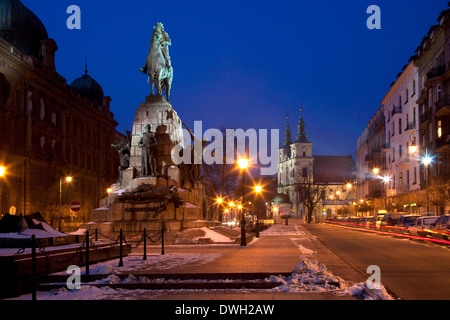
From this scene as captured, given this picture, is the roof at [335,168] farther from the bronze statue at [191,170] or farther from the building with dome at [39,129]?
the bronze statue at [191,170]

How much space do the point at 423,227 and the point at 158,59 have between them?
54.9 feet

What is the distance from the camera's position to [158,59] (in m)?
29.5

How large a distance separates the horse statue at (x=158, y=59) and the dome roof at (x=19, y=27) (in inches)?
1304

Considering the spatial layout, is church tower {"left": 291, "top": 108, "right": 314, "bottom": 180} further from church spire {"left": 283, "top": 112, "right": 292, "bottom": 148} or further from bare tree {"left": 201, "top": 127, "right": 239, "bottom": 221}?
bare tree {"left": 201, "top": 127, "right": 239, "bottom": 221}

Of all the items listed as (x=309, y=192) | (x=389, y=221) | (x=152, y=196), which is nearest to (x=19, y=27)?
(x=152, y=196)

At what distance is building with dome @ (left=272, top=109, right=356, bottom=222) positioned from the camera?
506ft

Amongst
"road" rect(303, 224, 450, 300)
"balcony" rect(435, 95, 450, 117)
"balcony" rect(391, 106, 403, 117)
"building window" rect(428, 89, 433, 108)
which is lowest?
"road" rect(303, 224, 450, 300)

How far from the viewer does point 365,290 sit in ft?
31.4

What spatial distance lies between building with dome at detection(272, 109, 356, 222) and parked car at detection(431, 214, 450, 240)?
122 metres

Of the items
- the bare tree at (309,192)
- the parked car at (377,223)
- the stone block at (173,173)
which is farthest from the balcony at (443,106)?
the bare tree at (309,192)

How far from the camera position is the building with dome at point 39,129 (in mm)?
49156

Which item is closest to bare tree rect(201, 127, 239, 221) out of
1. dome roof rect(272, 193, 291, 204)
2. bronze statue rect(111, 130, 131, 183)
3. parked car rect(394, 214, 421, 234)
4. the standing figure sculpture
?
parked car rect(394, 214, 421, 234)

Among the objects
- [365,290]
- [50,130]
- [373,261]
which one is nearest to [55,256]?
[365,290]

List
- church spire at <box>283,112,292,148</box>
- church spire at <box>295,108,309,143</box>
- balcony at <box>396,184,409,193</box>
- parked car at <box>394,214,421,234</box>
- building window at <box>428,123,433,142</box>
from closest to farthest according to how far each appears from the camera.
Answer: parked car at <box>394,214,421,234</box> → building window at <box>428,123,433,142</box> → balcony at <box>396,184,409,193</box> → church spire at <box>295,108,309,143</box> → church spire at <box>283,112,292,148</box>
